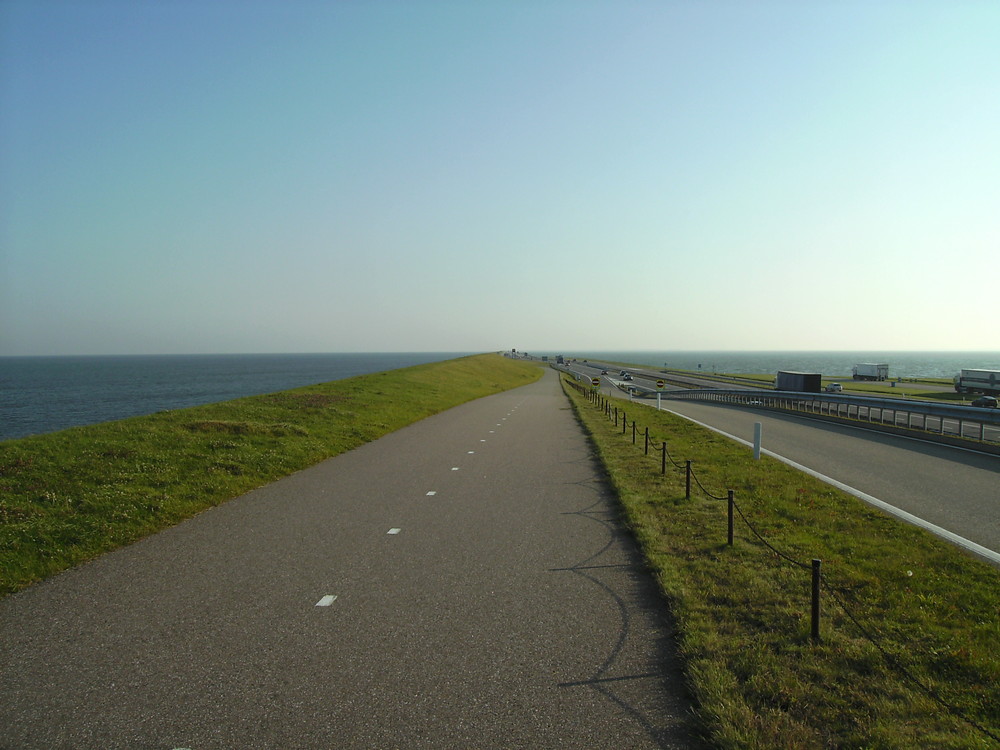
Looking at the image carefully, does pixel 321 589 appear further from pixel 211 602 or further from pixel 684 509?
pixel 684 509

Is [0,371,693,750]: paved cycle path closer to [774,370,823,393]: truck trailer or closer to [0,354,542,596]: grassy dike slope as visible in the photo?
[0,354,542,596]: grassy dike slope

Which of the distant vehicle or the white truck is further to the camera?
the white truck

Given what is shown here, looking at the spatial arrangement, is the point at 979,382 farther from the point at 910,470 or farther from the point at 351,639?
the point at 351,639

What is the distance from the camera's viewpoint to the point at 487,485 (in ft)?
39.4

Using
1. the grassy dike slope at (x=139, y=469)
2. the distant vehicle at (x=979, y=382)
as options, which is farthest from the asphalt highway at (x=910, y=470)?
the distant vehicle at (x=979, y=382)

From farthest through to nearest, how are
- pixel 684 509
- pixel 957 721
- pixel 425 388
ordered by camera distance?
pixel 425 388
pixel 684 509
pixel 957 721

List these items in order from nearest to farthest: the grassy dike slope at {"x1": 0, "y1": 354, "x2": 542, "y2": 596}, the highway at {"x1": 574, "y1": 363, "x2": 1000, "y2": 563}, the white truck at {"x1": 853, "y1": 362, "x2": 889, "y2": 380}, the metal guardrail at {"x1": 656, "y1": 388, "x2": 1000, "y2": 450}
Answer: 1. the grassy dike slope at {"x1": 0, "y1": 354, "x2": 542, "y2": 596}
2. the highway at {"x1": 574, "y1": 363, "x2": 1000, "y2": 563}
3. the metal guardrail at {"x1": 656, "y1": 388, "x2": 1000, "y2": 450}
4. the white truck at {"x1": 853, "y1": 362, "x2": 889, "y2": 380}

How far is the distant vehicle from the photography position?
46.6 m

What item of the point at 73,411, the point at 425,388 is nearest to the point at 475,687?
the point at 425,388

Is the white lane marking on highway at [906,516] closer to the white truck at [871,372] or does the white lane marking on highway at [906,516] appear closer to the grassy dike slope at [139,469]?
the grassy dike slope at [139,469]

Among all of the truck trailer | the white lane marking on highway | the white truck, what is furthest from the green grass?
the white truck

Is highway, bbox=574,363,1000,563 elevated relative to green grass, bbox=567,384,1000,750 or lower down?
lower down

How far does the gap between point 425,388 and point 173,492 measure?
90.1 feet

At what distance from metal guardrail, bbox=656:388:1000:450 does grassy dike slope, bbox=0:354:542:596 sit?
20.4 meters
